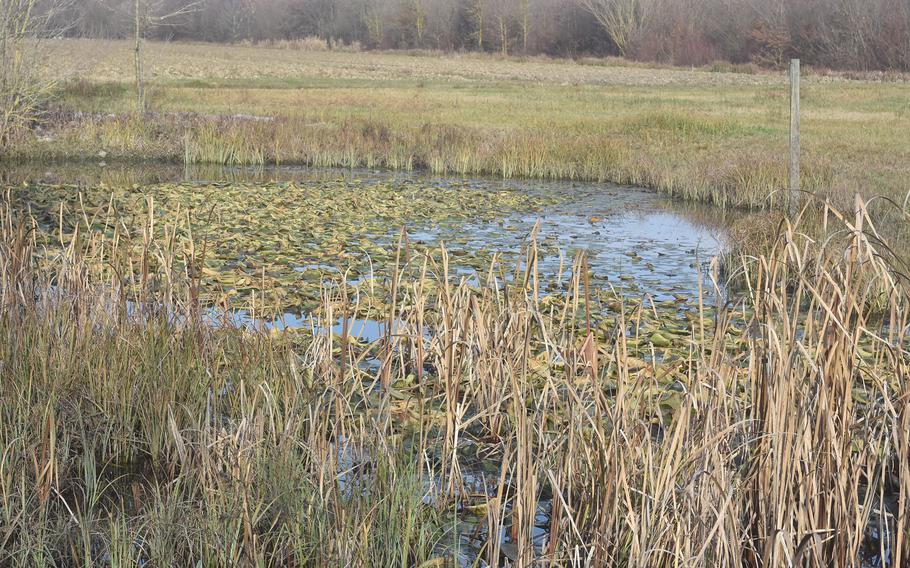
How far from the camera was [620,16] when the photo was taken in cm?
6975

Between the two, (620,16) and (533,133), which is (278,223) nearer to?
(533,133)

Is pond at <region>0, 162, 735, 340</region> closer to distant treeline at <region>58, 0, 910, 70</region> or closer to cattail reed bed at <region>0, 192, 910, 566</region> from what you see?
cattail reed bed at <region>0, 192, 910, 566</region>

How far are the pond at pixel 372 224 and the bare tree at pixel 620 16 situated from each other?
5644 cm

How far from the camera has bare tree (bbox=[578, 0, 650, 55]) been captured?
69.3 meters

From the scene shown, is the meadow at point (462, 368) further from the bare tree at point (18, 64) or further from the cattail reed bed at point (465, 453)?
the bare tree at point (18, 64)

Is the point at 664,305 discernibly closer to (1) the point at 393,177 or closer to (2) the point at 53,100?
(1) the point at 393,177

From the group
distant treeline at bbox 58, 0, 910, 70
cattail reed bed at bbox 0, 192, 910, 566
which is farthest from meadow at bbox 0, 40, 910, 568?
distant treeline at bbox 58, 0, 910, 70

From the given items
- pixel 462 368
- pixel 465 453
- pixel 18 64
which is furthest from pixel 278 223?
pixel 18 64

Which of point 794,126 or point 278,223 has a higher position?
point 794,126

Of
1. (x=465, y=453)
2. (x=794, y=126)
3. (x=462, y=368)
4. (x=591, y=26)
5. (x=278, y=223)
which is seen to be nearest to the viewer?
(x=465, y=453)

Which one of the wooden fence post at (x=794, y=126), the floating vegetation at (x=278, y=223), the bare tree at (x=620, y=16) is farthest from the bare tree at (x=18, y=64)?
the bare tree at (x=620, y=16)

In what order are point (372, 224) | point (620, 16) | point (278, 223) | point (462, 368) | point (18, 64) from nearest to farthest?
point (462, 368) → point (278, 223) → point (372, 224) → point (18, 64) → point (620, 16)

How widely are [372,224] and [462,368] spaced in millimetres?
6017

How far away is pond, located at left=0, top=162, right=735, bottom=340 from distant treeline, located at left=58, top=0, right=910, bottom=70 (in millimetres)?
31543
